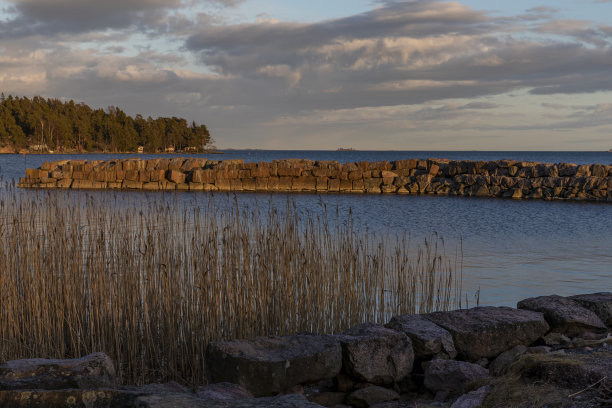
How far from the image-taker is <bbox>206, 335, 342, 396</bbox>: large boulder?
10.8ft

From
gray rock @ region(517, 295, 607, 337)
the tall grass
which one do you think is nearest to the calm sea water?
the tall grass

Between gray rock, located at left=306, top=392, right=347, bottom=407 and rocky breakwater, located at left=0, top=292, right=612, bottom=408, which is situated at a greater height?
rocky breakwater, located at left=0, top=292, right=612, bottom=408

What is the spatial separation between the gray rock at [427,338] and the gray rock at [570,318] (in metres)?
1.02

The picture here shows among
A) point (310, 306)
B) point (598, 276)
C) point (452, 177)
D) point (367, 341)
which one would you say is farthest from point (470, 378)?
point (452, 177)

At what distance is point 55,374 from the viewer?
269 cm

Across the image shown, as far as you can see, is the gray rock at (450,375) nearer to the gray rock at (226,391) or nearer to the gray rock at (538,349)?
the gray rock at (538,349)

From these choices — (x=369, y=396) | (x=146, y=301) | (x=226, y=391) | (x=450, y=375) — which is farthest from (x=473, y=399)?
(x=146, y=301)

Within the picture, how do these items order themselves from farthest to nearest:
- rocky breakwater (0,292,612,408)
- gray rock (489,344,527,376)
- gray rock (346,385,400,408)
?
gray rock (489,344,527,376), gray rock (346,385,400,408), rocky breakwater (0,292,612,408)

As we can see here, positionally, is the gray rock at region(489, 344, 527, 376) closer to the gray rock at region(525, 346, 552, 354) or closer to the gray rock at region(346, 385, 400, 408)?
the gray rock at region(525, 346, 552, 354)

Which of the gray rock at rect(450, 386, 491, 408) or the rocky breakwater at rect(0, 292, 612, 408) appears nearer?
the rocky breakwater at rect(0, 292, 612, 408)

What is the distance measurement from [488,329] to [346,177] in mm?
16841

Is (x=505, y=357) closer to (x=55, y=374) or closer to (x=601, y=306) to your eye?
(x=601, y=306)

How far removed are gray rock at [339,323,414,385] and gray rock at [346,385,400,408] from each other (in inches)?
3.4

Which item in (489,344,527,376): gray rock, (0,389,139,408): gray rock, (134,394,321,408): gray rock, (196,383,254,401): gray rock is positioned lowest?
(489,344,527,376): gray rock
